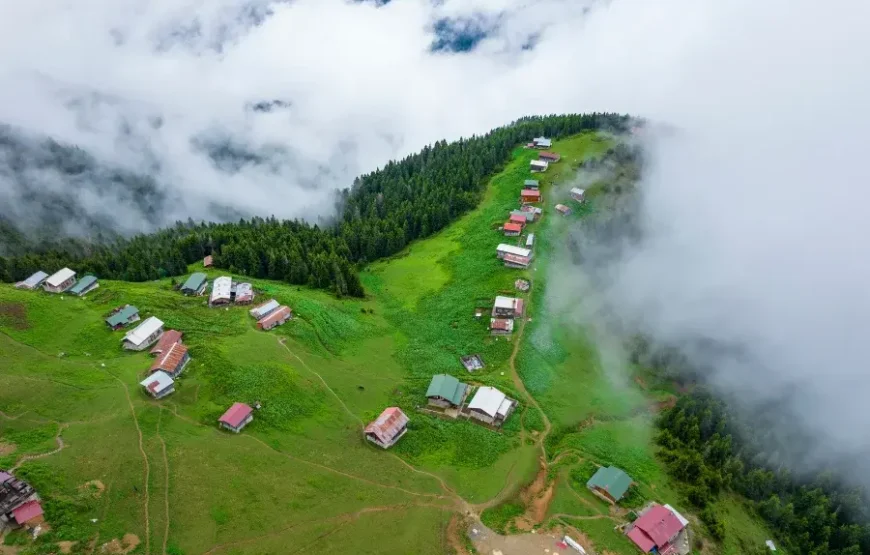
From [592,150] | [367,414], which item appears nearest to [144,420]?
[367,414]

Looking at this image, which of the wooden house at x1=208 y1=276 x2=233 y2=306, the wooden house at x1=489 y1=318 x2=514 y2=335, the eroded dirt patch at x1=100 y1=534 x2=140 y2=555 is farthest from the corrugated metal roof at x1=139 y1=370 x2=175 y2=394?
the wooden house at x1=489 y1=318 x2=514 y2=335

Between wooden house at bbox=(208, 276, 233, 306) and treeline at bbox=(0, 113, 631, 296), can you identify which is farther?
treeline at bbox=(0, 113, 631, 296)

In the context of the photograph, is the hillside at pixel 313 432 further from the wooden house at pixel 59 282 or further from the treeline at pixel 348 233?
the treeline at pixel 348 233

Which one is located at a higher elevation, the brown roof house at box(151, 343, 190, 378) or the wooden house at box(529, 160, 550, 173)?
the wooden house at box(529, 160, 550, 173)

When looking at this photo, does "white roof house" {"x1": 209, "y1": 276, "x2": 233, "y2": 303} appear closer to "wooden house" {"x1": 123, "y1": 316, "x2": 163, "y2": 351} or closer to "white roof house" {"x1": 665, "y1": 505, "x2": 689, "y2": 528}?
"wooden house" {"x1": 123, "y1": 316, "x2": 163, "y2": 351}

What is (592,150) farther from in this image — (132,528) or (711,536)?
(132,528)

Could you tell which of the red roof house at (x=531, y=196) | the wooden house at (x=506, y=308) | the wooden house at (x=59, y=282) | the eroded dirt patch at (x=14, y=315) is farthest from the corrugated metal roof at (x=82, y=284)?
the red roof house at (x=531, y=196)

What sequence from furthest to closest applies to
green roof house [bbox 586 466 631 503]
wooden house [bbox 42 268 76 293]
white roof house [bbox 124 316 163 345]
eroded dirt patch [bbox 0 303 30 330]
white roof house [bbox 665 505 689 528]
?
wooden house [bbox 42 268 76 293] < eroded dirt patch [bbox 0 303 30 330] < white roof house [bbox 124 316 163 345] < green roof house [bbox 586 466 631 503] < white roof house [bbox 665 505 689 528]

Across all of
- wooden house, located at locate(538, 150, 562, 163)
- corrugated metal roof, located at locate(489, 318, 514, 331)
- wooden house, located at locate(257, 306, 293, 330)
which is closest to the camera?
wooden house, located at locate(257, 306, 293, 330)
